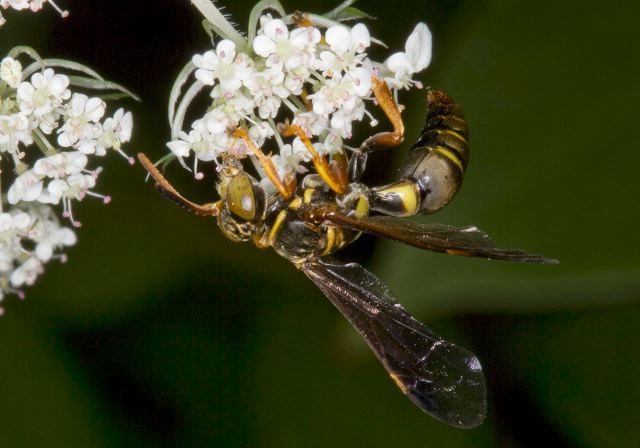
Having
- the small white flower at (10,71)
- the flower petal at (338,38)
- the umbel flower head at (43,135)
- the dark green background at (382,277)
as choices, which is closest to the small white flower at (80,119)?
the umbel flower head at (43,135)

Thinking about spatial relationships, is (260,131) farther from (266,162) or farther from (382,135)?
Answer: (382,135)

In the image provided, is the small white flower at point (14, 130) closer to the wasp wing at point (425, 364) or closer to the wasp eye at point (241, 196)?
the wasp eye at point (241, 196)

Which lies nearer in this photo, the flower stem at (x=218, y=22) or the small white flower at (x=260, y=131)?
the flower stem at (x=218, y=22)

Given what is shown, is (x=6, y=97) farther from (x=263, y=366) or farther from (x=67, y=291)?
(x=263, y=366)

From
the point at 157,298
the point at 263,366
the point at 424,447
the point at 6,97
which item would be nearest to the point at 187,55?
the point at 6,97

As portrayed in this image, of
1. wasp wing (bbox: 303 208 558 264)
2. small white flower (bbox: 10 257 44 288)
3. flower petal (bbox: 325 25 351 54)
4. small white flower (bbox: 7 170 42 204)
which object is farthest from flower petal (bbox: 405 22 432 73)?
small white flower (bbox: 10 257 44 288)

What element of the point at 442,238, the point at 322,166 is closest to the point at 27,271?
the point at 322,166

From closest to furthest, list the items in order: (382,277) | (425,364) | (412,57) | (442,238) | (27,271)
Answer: (442,238)
(425,364)
(412,57)
(27,271)
(382,277)
